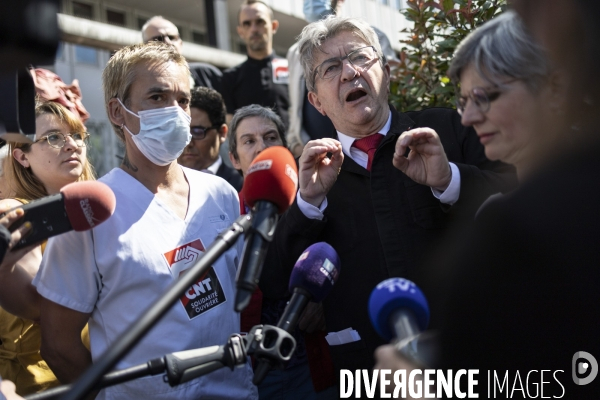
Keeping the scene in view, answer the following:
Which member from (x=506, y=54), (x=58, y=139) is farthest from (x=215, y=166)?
(x=506, y=54)

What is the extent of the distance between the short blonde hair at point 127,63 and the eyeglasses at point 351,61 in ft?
2.35

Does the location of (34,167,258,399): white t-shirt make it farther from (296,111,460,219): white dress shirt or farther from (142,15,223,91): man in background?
(142,15,223,91): man in background

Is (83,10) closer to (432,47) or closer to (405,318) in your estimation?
(432,47)

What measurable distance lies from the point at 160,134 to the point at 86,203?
0.87 meters

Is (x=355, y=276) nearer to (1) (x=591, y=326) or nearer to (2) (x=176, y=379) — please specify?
(2) (x=176, y=379)

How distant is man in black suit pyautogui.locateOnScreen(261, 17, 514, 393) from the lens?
3115mm

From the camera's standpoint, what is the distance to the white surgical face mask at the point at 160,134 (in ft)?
10.9

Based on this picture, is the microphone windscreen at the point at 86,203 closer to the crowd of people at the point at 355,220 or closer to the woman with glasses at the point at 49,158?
the crowd of people at the point at 355,220

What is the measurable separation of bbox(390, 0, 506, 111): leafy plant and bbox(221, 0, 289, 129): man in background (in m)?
1.67

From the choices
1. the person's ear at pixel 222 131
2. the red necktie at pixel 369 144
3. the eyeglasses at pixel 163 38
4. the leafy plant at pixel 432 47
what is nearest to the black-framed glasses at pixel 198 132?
the person's ear at pixel 222 131

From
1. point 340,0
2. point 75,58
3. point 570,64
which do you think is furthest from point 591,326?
point 75,58

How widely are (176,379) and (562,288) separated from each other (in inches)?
44.3

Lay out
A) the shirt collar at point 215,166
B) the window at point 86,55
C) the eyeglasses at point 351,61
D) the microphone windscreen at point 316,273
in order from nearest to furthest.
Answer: the microphone windscreen at point 316,273, the eyeglasses at point 351,61, the shirt collar at point 215,166, the window at point 86,55

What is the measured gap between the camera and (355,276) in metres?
3.28
